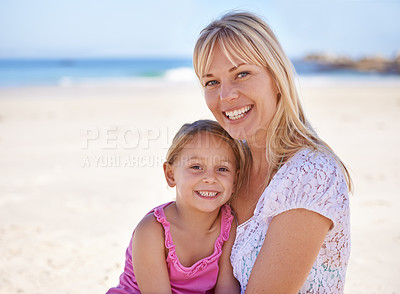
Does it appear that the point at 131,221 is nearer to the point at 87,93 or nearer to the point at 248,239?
the point at 248,239

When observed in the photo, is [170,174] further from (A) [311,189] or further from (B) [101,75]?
(B) [101,75]

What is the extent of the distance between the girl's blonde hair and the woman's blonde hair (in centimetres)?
36

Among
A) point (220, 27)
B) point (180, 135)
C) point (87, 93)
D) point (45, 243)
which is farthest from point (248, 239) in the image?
point (87, 93)

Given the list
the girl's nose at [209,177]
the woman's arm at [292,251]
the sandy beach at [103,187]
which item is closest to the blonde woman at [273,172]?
the woman's arm at [292,251]

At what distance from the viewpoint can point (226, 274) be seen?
8.13 feet

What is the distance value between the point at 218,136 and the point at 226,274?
2.77 feet

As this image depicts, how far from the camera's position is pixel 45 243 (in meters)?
4.27

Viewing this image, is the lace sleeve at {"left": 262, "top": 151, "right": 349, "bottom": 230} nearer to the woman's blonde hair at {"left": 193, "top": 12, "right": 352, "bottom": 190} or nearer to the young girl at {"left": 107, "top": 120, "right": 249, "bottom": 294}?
the woman's blonde hair at {"left": 193, "top": 12, "right": 352, "bottom": 190}

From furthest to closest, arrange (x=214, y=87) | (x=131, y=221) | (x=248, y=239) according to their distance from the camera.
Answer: (x=131, y=221) < (x=214, y=87) < (x=248, y=239)

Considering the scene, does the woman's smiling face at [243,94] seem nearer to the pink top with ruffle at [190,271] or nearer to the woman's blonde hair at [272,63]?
the woman's blonde hair at [272,63]

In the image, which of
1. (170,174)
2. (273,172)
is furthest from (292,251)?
(170,174)

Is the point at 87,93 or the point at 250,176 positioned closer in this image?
the point at 250,176

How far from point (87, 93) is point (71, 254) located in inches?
576

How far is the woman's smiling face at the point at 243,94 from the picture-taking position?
235 centimetres
